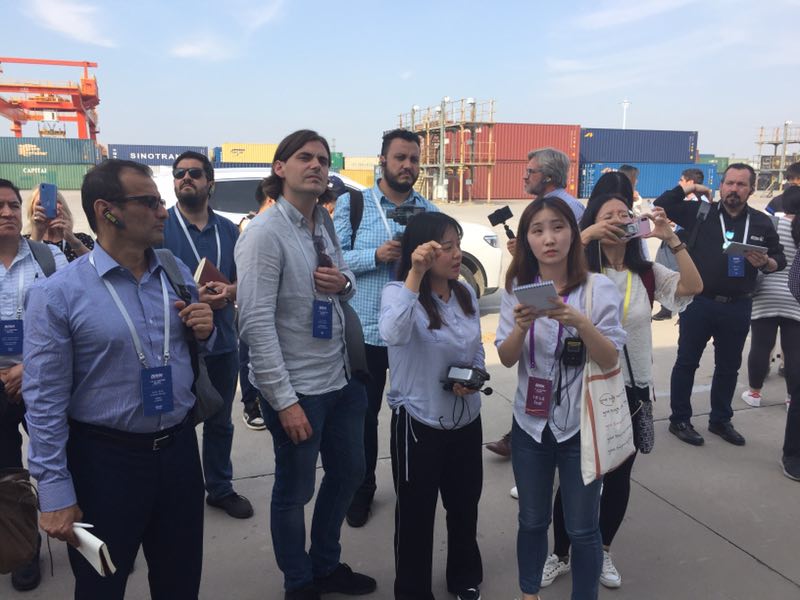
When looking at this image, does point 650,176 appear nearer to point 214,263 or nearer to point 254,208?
point 254,208

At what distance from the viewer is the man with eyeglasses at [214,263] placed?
321cm

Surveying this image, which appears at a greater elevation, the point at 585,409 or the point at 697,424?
the point at 585,409

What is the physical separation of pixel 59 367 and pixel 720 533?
3.37m

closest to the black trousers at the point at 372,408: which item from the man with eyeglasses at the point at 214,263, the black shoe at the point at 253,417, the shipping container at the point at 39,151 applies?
the man with eyeglasses at the point at 214,263

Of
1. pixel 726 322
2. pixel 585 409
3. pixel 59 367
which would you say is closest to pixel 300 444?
pixel 59 367

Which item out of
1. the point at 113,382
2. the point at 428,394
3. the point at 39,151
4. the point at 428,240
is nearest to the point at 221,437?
the point at 428,394

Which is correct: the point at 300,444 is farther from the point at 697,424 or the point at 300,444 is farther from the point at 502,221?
the point at 697,424

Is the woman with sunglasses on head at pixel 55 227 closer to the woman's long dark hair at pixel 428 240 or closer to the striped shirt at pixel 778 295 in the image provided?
the woman's long dark hair at pixel 428 240

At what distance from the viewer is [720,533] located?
10.3 ft

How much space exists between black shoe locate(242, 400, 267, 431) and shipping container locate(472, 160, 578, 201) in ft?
110

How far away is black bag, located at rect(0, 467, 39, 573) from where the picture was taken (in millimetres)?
1702

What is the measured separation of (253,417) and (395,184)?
8.04 ft

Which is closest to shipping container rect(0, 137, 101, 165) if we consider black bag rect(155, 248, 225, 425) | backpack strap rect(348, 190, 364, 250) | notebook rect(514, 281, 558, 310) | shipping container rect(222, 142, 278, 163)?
shipping container rect(222, 142, 278, 163)

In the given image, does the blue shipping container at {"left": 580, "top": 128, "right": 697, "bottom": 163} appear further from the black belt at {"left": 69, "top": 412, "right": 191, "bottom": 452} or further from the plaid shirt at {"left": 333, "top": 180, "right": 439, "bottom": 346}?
the black belt at {"left": 69, "top": 412, "right": 191, "bottom": 452}
